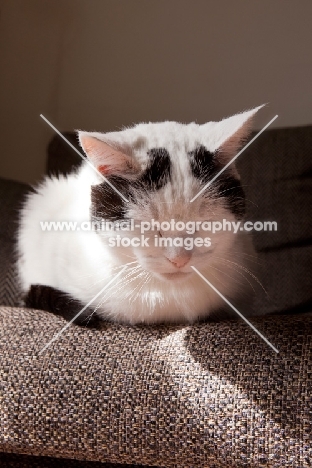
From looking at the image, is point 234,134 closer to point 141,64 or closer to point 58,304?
point 58,304

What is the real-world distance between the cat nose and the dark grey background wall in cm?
106

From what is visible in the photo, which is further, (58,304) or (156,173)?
(58,304)

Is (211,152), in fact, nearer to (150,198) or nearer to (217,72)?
(150,198)

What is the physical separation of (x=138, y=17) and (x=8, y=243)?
3.24 ft

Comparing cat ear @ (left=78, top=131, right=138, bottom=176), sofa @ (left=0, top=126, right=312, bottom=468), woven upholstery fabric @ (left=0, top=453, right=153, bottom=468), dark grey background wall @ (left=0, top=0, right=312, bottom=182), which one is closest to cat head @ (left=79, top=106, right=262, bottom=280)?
cat ear @ (left=78, top=131, right=138, bottom=176)

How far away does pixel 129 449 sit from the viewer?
819mm

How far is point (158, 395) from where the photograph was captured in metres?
0.83

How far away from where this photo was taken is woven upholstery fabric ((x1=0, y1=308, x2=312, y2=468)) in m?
0.77

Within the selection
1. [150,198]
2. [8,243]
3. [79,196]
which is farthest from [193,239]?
[8,243]

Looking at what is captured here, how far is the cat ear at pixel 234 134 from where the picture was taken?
0.86 meters

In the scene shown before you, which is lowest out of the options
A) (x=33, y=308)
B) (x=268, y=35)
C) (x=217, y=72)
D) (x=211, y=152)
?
(x=33, y=308)

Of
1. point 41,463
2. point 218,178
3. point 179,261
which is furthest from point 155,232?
point 41,463

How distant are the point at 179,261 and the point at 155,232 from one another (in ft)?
0.21

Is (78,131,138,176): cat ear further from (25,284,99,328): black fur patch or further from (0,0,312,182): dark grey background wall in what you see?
(0,0,312,182): dark grey background wall
